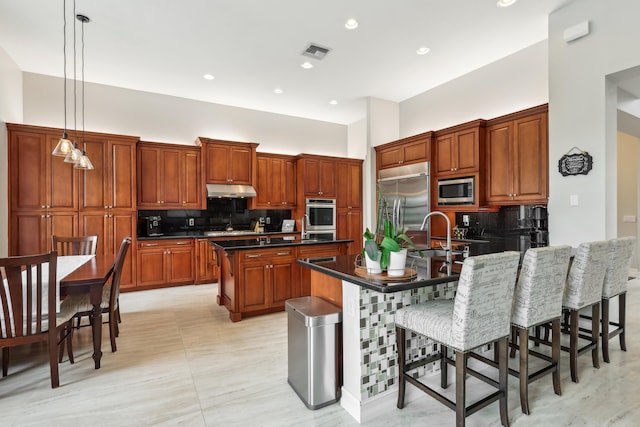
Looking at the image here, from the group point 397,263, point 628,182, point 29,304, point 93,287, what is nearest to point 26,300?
point 29,304

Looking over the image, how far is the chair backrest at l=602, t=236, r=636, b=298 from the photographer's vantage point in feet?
8.22

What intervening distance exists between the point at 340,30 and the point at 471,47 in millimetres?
1772

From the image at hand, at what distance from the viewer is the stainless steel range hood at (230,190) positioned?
548 cm

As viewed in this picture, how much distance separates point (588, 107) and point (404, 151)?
2.61 m

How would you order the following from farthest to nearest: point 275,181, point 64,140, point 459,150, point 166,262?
point 275,181, point 166,262, point 459,150, point 64,140

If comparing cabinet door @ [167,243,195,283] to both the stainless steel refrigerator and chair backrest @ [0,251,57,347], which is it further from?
the stainless steel refrigerator

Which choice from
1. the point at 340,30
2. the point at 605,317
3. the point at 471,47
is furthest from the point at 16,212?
the point at 605,317

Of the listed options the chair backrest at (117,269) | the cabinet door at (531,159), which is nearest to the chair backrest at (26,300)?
the chair backrest at (117,269)

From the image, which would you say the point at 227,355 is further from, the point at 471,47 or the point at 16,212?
the point at 471,47

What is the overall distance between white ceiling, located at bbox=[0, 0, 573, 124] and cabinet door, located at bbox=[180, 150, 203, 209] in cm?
117

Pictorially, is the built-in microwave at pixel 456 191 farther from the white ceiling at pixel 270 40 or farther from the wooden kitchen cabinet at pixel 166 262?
the wooden kitchen cabinet at pixel 166 262

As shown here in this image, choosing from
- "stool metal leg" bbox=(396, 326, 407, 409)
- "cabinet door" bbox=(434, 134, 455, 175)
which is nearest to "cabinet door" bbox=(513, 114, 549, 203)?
"cabinet door" bbox=(434, 134, 455, 175)

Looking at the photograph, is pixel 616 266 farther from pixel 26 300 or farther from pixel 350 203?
pixel 350 203

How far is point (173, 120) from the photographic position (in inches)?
225
